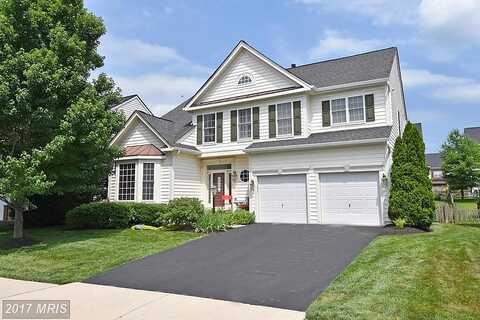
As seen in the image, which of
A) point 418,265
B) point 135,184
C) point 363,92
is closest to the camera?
point 418,265

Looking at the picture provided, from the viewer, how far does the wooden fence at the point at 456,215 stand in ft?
49.1

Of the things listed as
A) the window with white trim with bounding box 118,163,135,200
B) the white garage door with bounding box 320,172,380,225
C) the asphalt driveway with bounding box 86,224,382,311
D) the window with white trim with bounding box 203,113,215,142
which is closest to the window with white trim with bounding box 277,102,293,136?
the white garage door with bounding box 320,172,380,225

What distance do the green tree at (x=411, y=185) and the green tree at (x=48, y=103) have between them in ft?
36.8

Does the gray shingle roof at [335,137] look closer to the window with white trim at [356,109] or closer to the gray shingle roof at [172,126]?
the window with white trim at [356,109]

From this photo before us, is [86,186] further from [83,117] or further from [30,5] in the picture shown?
[30,5]

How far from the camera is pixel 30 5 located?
Result: 11375mm

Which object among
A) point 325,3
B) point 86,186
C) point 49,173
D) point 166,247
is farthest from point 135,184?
point 325,3

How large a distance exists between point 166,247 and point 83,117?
518cm

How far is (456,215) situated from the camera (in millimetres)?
15305

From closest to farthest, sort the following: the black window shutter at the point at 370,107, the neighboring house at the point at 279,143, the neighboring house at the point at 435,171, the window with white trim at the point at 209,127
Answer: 1. the neighboring house at the point at 279,143
2. the black window shutter at the point at 370,107
3. the window with white trim at the point at 209,127
4. the neighboring house at the point at 435,171

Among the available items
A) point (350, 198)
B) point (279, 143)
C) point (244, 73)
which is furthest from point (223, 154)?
point (350, 198)

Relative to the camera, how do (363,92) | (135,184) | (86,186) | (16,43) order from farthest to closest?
(135,184), (363,92), (86,186), (16,43)

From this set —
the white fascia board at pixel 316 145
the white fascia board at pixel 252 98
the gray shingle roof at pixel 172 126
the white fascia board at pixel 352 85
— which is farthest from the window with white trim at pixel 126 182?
the white fascia board at pixel 352 85

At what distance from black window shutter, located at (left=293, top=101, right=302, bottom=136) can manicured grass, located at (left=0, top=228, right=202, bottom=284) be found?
7098 mm
